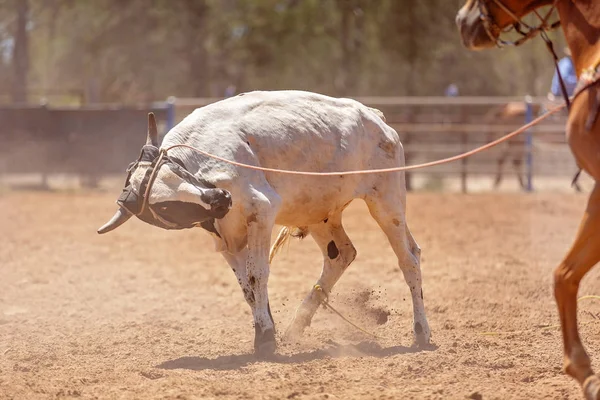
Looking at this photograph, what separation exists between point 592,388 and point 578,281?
498 mm

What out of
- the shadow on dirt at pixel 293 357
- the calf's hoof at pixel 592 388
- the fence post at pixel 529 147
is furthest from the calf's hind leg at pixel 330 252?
the fence post at pixel 529 147

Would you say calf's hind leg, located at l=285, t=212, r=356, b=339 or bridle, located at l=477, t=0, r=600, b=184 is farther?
calf's hind leg, located at l=285, t=212, r=356, b=339

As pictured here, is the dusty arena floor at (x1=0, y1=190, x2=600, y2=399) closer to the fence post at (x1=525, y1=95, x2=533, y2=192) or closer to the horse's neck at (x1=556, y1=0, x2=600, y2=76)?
the horse's neck at (x1=556, y1=0, x2=600, y2=76)

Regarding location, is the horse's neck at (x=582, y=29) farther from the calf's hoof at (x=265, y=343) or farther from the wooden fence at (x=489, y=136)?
the wooden fence at (x=489, y=136)

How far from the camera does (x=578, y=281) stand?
429 centimetres

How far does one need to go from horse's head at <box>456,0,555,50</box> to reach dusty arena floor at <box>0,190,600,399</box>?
1.77 m

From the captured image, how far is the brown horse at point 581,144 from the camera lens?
164 inches

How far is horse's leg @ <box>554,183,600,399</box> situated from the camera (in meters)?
4.20

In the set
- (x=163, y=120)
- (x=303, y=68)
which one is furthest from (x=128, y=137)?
(x=303, y=68)

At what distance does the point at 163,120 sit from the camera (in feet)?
55.9

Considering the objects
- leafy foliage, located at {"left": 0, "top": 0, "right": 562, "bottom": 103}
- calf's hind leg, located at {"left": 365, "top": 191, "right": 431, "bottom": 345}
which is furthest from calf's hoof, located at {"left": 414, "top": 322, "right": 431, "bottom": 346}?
leafy foliage, located at {"left": 0, "top": 0, "right": 562, "bottom": 103}

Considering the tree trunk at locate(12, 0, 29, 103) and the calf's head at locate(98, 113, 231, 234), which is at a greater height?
the calf's head at locate(98, 113, 231, 234)

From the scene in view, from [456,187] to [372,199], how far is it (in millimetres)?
12720

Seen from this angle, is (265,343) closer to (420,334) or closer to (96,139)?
(420,334)
